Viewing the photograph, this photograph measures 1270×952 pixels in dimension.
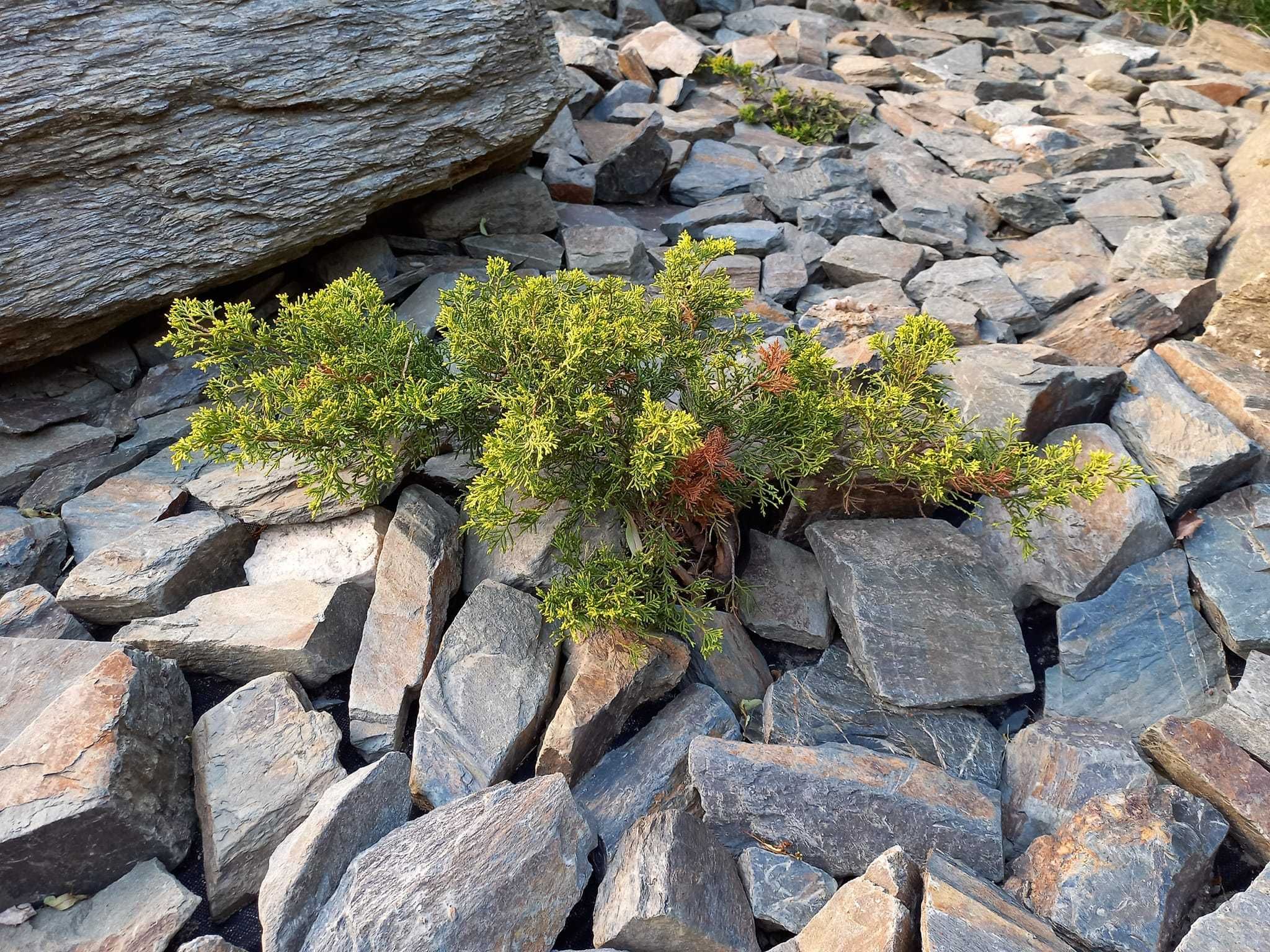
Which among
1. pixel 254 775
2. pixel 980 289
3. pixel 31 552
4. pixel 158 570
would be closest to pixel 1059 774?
pixel 254 775

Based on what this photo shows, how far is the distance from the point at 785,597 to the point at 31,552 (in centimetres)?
333

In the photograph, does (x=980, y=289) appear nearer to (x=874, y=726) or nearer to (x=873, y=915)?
(x=874, y=726)

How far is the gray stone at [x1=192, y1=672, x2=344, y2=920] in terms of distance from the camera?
2842 millimetres

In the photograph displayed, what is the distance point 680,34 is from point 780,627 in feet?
25.8

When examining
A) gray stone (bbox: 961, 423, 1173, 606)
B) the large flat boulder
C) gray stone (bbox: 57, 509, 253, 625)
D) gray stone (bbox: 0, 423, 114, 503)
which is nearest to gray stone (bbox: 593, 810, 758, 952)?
gray stone (bbox: 961, 423, 1173, 606)

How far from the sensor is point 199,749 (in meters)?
3.08

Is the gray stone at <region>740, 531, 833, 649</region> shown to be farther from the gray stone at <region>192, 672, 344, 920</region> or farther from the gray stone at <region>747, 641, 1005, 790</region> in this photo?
the gray stone at <region>192, 672, 344, 920</region>

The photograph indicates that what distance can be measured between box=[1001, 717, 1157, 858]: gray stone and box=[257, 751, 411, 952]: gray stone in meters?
2.16

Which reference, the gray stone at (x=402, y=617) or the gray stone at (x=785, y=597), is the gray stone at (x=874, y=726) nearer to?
the gray stone at (x=785, y=597)

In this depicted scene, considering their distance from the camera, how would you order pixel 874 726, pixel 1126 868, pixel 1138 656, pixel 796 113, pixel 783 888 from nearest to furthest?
pixel 1126 868
pixel 783 888
pixel 874 726
pixel 1138 656
pixel 796 113

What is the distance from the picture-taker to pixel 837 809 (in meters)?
2.91

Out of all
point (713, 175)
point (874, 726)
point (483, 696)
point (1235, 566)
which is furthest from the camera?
point (713, 175)

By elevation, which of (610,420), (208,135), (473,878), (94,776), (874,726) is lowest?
(874,726)

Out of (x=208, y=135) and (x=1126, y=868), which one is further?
(x=208, y=135)
